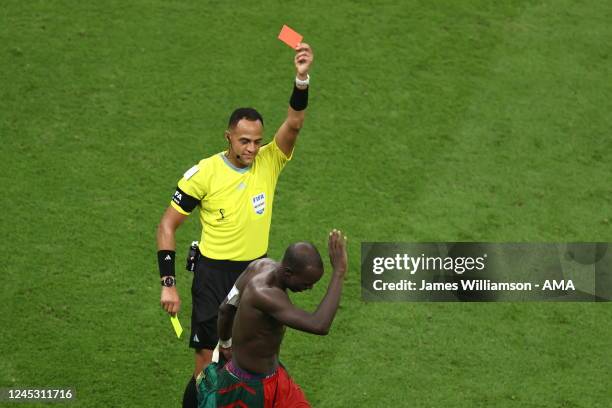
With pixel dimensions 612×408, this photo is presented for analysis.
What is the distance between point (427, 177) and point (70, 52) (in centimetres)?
437

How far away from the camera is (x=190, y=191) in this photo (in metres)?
8.07

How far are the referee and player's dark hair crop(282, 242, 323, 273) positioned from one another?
1.51 m

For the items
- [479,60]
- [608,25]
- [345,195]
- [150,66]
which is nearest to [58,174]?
[150,66]

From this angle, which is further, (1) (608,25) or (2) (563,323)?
(1) (608,25)

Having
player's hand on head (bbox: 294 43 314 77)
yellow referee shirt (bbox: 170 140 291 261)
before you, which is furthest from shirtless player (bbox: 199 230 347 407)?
player's hand on head (bbox: 294 43 314 77)

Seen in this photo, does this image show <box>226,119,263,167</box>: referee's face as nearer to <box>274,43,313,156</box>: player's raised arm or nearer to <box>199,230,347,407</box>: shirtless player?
<box>274,43,313,156</box>: player's raised arm

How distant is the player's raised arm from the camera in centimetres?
796

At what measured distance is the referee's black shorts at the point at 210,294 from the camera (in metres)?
8.18

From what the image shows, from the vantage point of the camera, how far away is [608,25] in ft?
44.3

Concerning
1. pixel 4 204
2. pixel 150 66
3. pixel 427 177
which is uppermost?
pixel 150 66

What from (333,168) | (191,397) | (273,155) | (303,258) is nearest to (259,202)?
(273,155)

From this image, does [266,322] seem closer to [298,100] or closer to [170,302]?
[170,302]

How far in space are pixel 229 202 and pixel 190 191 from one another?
0.30 metres

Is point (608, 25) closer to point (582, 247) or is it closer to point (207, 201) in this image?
point (582, 247)
